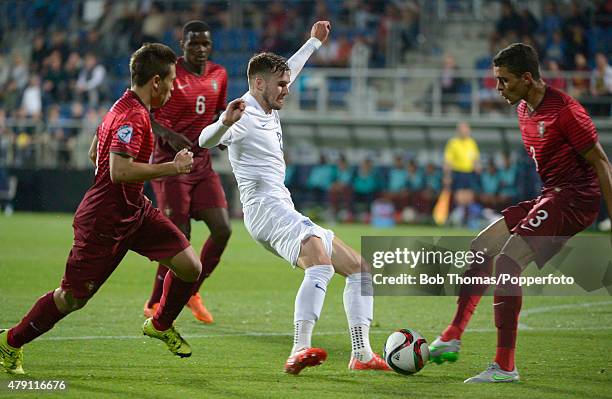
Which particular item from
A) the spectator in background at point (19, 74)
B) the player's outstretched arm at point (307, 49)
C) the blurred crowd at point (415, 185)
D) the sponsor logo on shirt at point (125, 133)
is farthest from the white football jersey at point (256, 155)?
the spectator in background at point (19, 74)

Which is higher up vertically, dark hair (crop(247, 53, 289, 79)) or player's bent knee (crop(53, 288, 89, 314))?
dark hair (crop(247, 53, 289, 79))

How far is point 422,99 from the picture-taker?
2686 centimetres

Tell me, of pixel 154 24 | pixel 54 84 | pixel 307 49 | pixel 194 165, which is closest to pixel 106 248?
pixel 307 49

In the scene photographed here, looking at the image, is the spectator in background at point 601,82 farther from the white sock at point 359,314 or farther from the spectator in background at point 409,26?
the white sock at point 359,314

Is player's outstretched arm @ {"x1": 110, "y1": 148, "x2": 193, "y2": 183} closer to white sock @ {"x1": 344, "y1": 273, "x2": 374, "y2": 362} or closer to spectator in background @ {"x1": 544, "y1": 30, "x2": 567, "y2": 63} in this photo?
white sock @ {"x1": 344, "y1": 273, "x2": 374, "y2": 362}

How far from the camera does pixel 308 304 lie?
23.7 ft

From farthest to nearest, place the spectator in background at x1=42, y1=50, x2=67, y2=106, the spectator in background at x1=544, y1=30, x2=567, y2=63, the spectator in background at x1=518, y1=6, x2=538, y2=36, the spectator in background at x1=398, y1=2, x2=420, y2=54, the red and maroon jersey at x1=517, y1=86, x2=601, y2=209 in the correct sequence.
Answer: the spectator in background at x1=42, y1=50, x2=67, y2=106
the spectator in background at x1=398, y1=2, x2=420, y2=54
the spectator in background at x1=518, y1=6, x2=538, y2=36
the spectator in background at x1=544, y1=30, x2=567, y2=63
the red and maroon jersey at x1=517, y1=86, x2=601, y2=209

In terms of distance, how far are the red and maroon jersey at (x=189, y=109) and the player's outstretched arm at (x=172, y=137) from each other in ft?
1.36

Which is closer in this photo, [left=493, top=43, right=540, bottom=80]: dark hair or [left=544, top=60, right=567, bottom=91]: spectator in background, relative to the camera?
[left=493, top=43, right=540, bottom=80]: dark hair

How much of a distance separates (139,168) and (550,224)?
2.84m

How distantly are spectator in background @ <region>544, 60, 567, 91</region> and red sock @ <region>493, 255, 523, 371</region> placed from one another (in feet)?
56.3

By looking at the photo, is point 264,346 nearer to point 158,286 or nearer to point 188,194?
point 158,286

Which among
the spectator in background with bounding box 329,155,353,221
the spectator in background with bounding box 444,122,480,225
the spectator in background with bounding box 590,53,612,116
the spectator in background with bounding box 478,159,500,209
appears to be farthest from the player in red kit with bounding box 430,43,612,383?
the spectator in background with bounding box 329,155,353,221

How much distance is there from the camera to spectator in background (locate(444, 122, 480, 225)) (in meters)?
23.3
